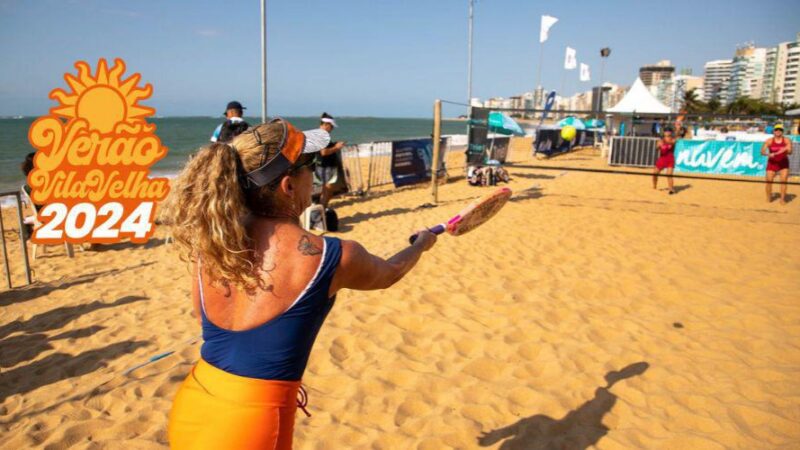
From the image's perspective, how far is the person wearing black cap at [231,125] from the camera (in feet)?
23.1

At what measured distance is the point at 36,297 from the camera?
5.60 meters

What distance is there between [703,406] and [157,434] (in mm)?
3532

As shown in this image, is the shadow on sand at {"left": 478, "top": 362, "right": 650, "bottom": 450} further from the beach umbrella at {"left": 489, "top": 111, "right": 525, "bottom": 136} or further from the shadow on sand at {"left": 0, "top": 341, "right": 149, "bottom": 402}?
the beach umbrella at {"left": 489, "top": 111, "right": 525, "bottom": 136}

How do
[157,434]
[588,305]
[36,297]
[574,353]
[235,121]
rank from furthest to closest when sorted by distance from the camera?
[235,121], [36,297], [588,305], [574,353], [157,434]

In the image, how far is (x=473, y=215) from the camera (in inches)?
108

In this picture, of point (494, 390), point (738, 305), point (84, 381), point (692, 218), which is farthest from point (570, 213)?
point (84, 381)

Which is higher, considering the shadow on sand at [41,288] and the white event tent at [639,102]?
the white event tent at [639,102]

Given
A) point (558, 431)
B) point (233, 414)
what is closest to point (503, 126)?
point (558, 431)

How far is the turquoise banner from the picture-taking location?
51.2 feet

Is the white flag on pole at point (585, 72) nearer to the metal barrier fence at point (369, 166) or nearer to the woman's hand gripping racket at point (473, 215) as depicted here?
the metal barrier fence at point (369, 166)

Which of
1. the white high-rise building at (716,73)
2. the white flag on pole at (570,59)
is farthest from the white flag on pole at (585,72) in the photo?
the white high-rise building at (716,73)

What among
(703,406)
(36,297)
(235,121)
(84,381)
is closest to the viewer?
(703,406)

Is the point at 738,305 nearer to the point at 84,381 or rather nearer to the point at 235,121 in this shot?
the point at 84,381

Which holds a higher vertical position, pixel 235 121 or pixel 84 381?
pixel 235 121
